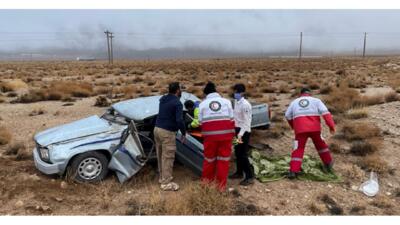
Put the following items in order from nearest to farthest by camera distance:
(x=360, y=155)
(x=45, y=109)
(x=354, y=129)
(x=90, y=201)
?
(x=90, y=201) < (x=360, y=155) < (x=354, y=129) < (x=45, y=109)

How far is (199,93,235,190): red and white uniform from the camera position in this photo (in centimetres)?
580

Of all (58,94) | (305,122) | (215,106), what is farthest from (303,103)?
(58,94)

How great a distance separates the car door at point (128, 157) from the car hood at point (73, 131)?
558mm

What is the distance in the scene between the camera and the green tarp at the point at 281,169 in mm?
6695

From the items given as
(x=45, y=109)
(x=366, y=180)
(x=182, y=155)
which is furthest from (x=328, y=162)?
(x=45, y=109)

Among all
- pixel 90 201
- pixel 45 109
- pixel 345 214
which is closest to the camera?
pixel 345 214

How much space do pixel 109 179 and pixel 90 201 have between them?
2.87 feet

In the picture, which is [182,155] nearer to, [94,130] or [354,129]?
[94,130]

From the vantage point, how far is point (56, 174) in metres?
6.63

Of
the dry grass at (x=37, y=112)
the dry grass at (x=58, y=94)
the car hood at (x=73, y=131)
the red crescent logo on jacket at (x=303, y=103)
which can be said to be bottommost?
the dry grass at (x=37, y=112)

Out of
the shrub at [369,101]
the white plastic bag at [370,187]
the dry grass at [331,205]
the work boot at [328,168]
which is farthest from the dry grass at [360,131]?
the shrub at [369,101]

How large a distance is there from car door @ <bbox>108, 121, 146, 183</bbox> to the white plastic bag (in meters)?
3.73

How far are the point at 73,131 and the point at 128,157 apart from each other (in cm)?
118

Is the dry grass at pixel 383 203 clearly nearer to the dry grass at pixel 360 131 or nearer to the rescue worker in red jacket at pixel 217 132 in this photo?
the rescue worker in red jacket at pixel 217 132
